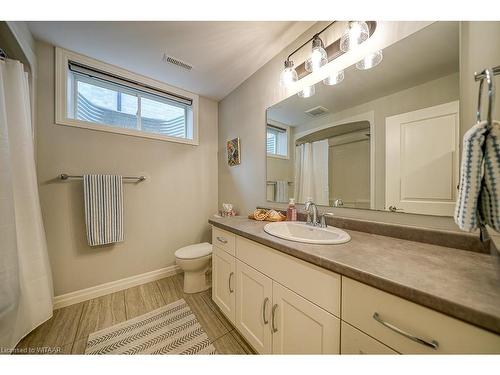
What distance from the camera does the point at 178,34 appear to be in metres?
1.39

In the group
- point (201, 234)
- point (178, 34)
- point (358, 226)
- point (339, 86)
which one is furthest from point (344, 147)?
point (201, 234)

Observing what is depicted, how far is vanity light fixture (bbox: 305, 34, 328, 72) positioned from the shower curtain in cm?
185

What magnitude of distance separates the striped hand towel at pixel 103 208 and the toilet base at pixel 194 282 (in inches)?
29.7

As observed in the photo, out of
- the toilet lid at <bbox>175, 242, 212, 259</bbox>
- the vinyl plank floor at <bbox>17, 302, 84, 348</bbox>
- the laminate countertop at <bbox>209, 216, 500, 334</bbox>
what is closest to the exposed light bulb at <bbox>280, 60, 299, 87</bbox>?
the laminate countertop at <bbox>209, 216, 500, 334</bbox>

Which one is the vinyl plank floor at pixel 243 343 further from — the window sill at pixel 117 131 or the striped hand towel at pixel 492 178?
the window sill at pixel 117 131

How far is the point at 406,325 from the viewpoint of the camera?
19.9 inches

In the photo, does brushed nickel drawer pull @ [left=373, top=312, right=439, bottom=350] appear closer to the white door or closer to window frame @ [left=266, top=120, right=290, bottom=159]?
the white door

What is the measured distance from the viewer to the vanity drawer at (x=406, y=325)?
421mm

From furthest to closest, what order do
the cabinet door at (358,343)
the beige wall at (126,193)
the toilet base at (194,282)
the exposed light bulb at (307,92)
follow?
1. the toilet base at (194,282)
2. the beige wall at (126,193)
3. the exposed light bulb at (307,92)
4. the cabinet door at (358,343)

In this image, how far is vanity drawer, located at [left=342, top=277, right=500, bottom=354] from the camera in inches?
16.6

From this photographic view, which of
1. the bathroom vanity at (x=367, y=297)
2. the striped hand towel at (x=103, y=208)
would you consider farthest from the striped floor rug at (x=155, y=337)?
the striped hand towel at (x=103, y=208)

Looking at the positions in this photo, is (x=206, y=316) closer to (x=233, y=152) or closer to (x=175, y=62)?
(x=233, y=152)
